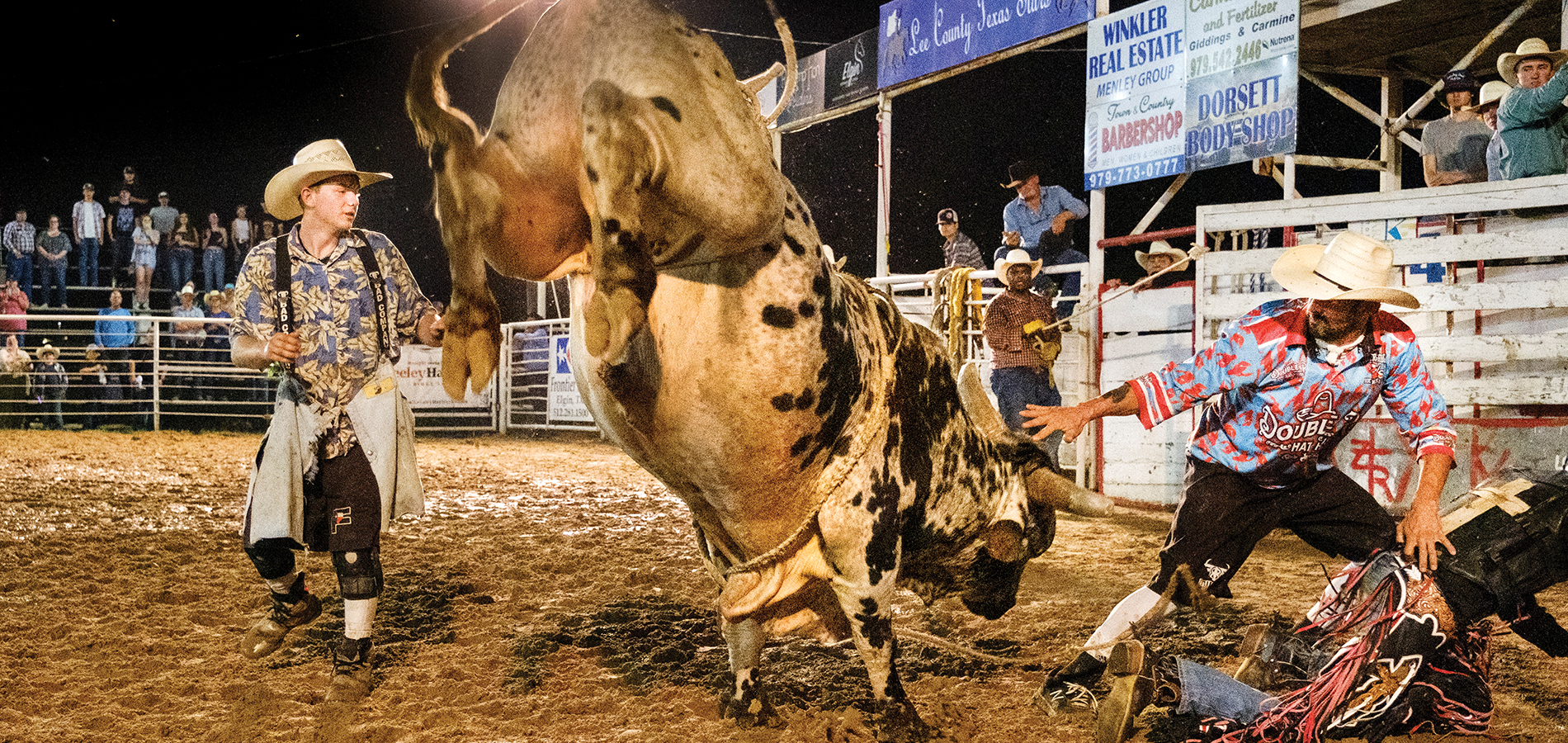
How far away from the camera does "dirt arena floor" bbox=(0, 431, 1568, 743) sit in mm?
3145

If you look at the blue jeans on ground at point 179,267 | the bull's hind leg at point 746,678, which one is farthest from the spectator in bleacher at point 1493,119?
the blue jeans on ground at point 179,267

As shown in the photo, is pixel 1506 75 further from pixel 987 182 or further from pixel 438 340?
pixel 987 182

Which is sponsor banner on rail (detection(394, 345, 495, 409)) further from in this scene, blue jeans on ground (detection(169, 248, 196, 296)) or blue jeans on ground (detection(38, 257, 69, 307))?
blue jeans on ground (detection(38, 257, 69, 307))

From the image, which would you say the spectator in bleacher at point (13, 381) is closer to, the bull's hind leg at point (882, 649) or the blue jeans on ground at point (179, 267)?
the blue jeans on ground at point (179, 267)

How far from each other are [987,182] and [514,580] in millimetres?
19356

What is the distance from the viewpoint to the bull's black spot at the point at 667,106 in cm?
196

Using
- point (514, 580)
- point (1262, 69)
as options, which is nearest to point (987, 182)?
point (1262, 69)

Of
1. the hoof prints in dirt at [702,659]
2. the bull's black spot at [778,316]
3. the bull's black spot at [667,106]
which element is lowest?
the hoof prints in dirt at [702,659]

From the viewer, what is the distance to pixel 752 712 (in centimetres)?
318

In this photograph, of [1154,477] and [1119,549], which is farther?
[1154,477]

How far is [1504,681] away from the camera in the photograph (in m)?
3.59

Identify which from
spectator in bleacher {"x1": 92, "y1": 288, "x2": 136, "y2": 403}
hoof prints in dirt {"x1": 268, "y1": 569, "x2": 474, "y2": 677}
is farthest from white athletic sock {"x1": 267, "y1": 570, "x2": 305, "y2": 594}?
spectator in bleacher {"x1": 92, "y1": 288, "x2": 136, "y2": 403}

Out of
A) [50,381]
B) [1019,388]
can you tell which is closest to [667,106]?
[1019,388]

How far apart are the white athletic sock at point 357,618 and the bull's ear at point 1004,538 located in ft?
6.70
